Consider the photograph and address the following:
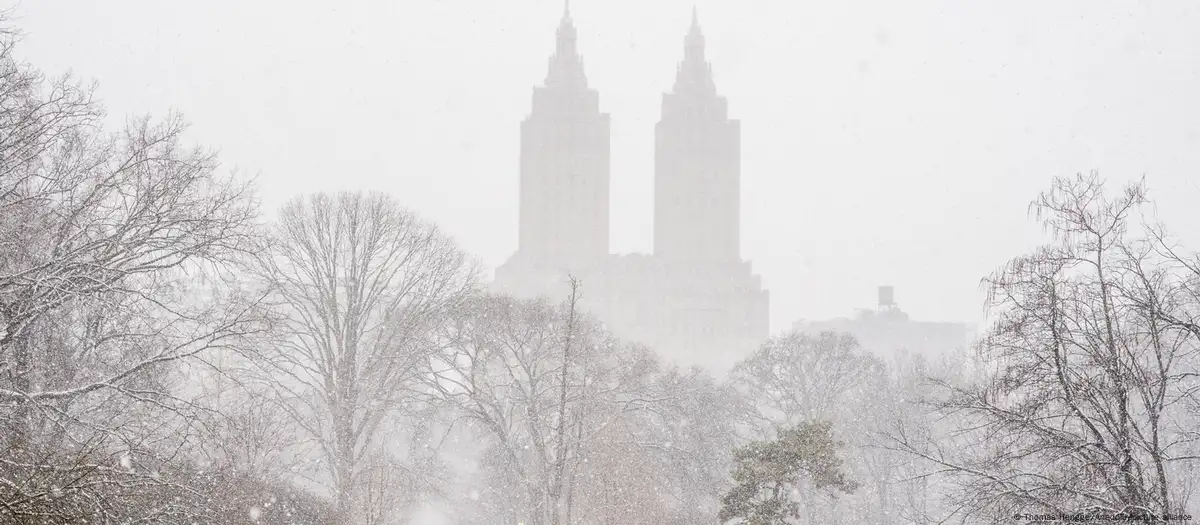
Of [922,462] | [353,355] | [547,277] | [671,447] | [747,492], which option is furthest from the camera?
[547,277]

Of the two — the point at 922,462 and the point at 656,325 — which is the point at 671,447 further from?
the point at 656,325

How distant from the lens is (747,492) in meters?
17.8

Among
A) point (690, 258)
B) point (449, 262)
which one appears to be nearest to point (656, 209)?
point (690, 258)

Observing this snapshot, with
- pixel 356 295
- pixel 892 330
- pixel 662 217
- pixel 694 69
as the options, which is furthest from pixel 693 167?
pixel 356 295

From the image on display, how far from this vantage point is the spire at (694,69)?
4633 inches

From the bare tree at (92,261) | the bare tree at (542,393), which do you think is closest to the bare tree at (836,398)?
the bare tree at (542,393)

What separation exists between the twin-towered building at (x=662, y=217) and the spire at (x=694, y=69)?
0.14m

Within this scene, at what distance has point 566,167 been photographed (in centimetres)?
11569

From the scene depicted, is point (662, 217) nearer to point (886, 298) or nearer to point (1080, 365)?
point (886, 298)

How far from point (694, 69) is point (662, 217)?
17275mm

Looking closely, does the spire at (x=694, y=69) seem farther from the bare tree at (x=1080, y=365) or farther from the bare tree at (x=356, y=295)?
the bare tree at (x=1080, y=365)

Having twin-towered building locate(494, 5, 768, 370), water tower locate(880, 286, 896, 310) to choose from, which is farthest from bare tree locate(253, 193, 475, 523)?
water tower locate(880, 286, 896, 310)

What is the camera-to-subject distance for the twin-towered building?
4454 inches

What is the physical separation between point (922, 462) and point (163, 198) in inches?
1133
